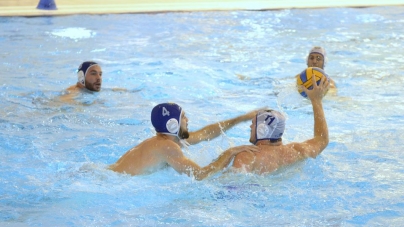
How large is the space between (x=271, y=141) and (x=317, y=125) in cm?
40

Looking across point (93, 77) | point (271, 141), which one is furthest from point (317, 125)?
point (93, 77)

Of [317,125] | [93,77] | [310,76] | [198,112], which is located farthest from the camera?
[93,77]

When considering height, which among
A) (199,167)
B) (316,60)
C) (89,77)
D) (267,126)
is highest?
(316,60)

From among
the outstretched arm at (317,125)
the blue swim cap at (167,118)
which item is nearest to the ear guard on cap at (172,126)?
the blue swim cap at (167,118)

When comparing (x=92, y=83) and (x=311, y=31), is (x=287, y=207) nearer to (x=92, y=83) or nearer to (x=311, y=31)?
(x=92, y=83)

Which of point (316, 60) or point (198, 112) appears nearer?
point (198, 112)

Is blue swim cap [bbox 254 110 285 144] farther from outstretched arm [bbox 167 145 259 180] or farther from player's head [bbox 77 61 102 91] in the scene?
player's head [bbox 77 61 102 91]

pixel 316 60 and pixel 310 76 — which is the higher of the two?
pixel 316 60

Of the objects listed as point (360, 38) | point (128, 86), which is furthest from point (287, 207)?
point (360, 38)

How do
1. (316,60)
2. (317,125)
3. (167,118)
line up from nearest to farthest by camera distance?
(167,118) < (317,125) < (316,60)

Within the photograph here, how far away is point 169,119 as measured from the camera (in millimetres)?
4914

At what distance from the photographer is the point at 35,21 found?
13562 millimetres

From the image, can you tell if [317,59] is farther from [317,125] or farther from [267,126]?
[267,126]

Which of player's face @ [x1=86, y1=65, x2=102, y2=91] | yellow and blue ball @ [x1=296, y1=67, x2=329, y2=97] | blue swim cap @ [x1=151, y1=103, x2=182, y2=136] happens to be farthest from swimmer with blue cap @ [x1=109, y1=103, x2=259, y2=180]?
player's face @ [x1=86, y1=65, x2=102, y2=91]
